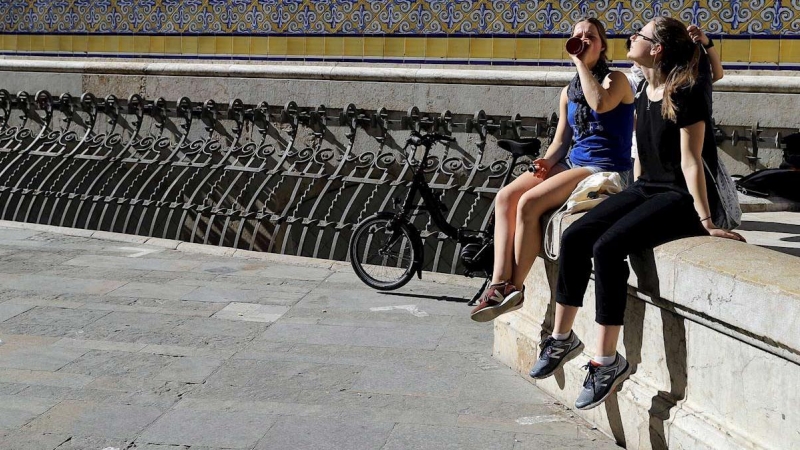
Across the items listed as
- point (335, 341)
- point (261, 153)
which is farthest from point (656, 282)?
point (261, 153)

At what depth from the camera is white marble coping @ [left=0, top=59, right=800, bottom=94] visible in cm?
945

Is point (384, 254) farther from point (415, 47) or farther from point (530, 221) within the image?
point (415, 47)

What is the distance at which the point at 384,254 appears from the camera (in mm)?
7457

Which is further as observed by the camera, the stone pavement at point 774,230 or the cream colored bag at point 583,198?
the stone pavement at point 774,230

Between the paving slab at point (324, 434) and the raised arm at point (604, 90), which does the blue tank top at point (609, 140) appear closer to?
the raised arm at point (604, 90)

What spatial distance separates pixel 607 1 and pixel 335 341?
5.45 metres

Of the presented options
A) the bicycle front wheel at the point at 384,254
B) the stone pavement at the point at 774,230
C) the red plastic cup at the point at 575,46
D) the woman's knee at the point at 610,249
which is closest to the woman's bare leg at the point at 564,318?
the woman's knee at the point at 610,249

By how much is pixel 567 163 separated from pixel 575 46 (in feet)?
2.06

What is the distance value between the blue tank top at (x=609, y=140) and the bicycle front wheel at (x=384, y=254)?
2.21 metres

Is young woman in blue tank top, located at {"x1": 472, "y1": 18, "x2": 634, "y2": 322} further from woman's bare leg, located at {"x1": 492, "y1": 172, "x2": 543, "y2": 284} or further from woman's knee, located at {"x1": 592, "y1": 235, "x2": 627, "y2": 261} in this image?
woman's knee, located at {"x1": 592, "y1": 235, "x2": 627, "y2": 261}

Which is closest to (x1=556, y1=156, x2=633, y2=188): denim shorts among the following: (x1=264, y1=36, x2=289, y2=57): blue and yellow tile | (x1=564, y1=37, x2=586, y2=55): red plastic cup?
(x1=564, y1=37, x2=586, y2=55): red plastic cup

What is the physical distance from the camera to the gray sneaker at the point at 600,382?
425 cm

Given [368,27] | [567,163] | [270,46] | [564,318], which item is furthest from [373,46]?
[564,318]

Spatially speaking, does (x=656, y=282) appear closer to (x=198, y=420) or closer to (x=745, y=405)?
(x=745, y=405)
